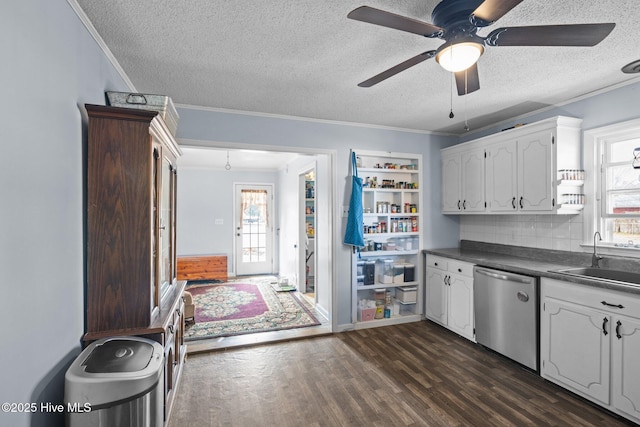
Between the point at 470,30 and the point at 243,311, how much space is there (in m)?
4.19

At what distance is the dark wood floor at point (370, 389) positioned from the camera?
7.18 ft

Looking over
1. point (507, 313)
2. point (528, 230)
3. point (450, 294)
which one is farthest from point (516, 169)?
point (450, 294)

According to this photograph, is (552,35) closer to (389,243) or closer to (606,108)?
(606,108)

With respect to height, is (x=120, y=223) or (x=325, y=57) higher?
(x=325, y=57)

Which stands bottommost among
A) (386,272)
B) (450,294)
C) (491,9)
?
(450,294)

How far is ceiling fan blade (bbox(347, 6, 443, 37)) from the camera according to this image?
50.8 inches

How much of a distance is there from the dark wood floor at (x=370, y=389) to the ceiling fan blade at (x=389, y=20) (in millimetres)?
2353

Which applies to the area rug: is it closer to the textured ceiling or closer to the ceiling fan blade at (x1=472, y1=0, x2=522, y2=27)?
the textured ceiling

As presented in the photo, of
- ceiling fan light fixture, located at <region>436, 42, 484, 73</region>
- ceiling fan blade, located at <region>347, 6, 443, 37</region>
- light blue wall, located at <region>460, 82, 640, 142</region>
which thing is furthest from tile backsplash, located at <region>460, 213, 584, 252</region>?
ceiling fan blade, located at <region>347, 6, 443, 37</region>

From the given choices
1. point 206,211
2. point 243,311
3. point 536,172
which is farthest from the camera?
point 206,211

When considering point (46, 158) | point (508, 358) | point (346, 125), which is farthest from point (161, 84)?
point (508, 358)

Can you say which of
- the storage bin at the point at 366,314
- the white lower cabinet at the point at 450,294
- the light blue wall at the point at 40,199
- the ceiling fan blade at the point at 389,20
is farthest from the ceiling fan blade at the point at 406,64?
A: the storage bin at the point at 366,314

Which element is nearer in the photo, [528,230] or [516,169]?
[516,169]

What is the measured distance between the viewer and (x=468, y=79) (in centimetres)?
195
